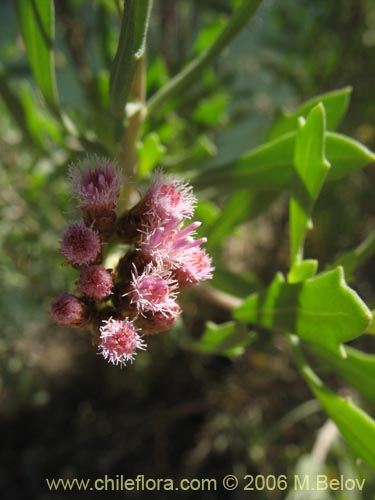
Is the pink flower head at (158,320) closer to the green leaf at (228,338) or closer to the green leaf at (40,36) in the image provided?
the green leaf at (228,338)

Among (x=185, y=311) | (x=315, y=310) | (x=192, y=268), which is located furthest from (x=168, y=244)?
(x=185, y=311)

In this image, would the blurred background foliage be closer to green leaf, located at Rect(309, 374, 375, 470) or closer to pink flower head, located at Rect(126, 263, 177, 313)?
green leaf, located at Rect(309, 374, 375, 470)

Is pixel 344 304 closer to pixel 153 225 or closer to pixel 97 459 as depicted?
pixel 153 225

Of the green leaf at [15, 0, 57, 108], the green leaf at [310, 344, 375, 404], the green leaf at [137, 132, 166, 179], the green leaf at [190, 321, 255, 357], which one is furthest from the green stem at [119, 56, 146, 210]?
the green leaf at [310, 344, 375, 404]

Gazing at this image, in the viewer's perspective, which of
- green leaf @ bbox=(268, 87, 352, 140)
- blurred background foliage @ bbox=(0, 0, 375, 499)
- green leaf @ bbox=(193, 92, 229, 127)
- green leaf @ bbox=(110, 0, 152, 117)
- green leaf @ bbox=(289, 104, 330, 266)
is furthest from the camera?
blurred background foliage @ bbox=(0, 0, 375, 499)

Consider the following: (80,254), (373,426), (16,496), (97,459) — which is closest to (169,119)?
(80,254)

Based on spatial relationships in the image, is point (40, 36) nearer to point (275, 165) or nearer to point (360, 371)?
point (275, 165)
